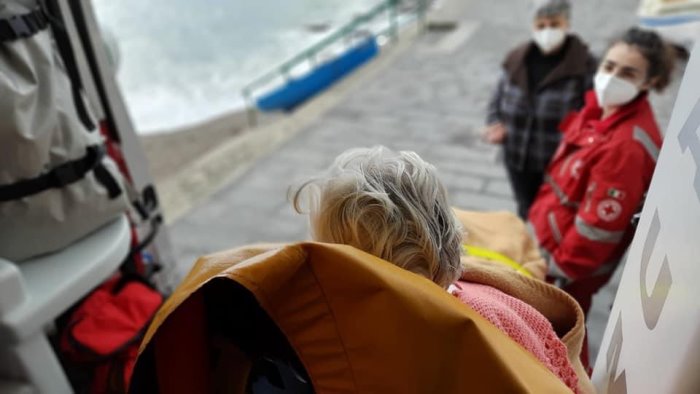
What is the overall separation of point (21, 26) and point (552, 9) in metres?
2.00

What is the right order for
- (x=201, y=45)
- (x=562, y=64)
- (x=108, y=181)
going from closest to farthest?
(x=108, y=181) → (x=562, y=64) → (x=201, y=45)

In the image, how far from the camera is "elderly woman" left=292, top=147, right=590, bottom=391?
0.97 metres

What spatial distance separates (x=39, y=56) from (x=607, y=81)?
171 centimetres

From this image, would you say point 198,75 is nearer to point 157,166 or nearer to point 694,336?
point 157,166

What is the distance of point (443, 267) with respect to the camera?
101 cm

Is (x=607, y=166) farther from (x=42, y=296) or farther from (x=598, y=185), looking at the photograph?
(x=42, y=296)

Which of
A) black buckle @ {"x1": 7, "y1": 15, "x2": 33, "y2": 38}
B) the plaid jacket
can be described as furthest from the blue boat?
black buckle @ {"x1": 7, "y1": 15, "x2": 33, "y2": 38}

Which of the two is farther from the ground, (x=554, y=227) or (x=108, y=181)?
(x=108, y=181)

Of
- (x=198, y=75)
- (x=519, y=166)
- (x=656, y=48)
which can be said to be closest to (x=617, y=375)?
(x=656, y=48)

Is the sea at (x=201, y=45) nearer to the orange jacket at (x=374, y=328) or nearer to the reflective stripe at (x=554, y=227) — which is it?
the reflective stripe at (x=554, y=227)

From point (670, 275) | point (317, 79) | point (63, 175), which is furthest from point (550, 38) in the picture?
point (317, 79)

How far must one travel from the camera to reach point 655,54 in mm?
1847

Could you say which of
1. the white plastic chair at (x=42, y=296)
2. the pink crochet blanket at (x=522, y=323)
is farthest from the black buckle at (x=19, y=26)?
the pink crochet blanket at (x=522, y=323)

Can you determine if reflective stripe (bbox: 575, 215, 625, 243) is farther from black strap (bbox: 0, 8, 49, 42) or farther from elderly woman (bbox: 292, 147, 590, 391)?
black strap (bbox: 0, 8, 49, 42)
